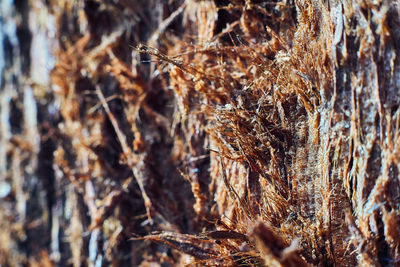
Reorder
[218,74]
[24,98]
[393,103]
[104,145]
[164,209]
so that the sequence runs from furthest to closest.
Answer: [24,98] < [104,145] < [164,209] < [218,74] < [393,103]

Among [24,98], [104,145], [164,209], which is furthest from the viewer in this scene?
[24,98]

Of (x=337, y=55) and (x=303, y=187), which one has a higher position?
(x=337, y=55)

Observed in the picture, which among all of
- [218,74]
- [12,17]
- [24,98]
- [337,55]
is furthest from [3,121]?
[337,55]

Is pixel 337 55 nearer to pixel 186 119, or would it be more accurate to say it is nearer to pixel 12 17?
pixel 186 119

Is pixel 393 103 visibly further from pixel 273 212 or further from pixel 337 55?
pixel 273 212

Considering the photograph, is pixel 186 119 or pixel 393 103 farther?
pixel 186 119

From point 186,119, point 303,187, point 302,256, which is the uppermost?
point 186,119
